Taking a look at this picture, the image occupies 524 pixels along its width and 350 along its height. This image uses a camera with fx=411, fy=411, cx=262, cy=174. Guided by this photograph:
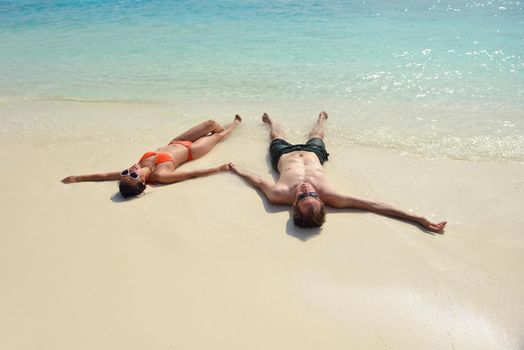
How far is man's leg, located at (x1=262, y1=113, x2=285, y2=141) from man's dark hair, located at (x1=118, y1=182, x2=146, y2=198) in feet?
7.80

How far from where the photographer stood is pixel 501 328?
3271 mm

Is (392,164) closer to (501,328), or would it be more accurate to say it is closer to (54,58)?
(501,328)

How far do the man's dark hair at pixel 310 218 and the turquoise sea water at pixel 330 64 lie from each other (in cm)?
251

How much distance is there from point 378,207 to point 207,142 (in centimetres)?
310

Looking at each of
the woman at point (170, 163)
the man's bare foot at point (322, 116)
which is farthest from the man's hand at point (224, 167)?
the man's bare foot at point (322, 116)

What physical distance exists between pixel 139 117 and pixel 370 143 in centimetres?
442

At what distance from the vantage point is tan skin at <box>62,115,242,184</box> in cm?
578

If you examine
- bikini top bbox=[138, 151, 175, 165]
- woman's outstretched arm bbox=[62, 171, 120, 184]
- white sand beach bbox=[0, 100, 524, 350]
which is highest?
bikini top bbox=[138, 151, 175, 165]

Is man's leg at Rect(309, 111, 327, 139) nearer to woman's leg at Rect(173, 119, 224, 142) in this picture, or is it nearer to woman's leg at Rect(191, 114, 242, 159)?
woman's leg at Rect(191, 114, 242, 159)

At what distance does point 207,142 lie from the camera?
6.75 m

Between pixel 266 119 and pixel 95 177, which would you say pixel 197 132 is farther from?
→ pixel 95 177

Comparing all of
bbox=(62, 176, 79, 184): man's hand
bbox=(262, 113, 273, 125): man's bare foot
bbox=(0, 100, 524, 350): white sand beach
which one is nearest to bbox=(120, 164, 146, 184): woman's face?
bbox=(0, 100, 524, 350): white sand beach

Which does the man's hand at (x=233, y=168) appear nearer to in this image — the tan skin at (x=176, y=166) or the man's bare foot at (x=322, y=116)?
the tan skin at (x=176, y=166)

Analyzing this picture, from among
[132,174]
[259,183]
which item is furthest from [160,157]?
[259,183]
